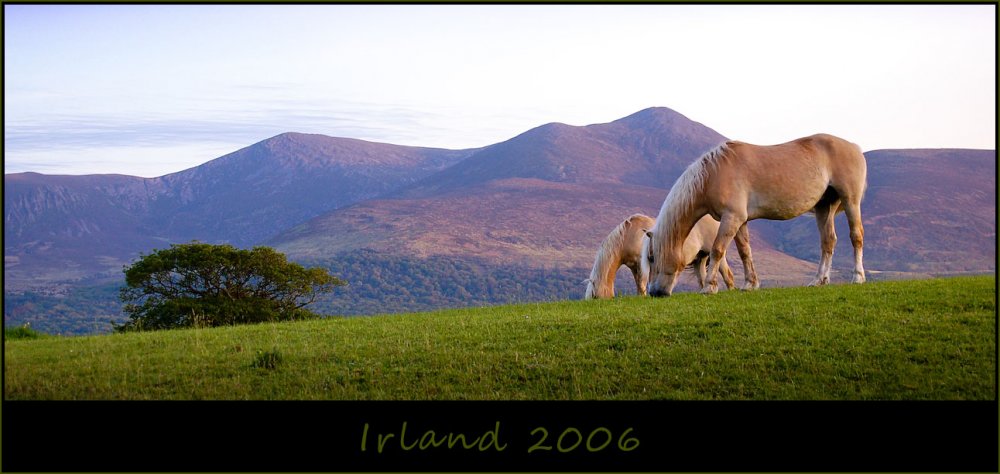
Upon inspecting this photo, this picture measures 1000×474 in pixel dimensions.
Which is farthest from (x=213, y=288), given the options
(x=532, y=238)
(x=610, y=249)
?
(x=532, y=238)

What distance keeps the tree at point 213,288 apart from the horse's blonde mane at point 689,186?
10992 millimetres

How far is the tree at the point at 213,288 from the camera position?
2212 cm

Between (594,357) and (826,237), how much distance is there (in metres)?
7.28

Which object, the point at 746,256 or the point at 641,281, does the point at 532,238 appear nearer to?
the point at 641,281

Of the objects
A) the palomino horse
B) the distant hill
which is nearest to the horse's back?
the palomino horse

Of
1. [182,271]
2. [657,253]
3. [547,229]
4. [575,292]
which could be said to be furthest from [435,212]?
[657,253]

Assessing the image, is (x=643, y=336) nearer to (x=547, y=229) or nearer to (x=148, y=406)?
(x=148, y=406)

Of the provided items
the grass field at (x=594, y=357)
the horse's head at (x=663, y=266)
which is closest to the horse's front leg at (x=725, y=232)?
the horse's head at (x=663, y=266)

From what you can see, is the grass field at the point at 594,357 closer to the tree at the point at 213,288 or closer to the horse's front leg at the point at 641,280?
the horse's front leg at the point at 641,280

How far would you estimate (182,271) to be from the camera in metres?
24.3

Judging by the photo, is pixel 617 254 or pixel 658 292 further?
pixel 617 254

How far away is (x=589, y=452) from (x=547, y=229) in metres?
137

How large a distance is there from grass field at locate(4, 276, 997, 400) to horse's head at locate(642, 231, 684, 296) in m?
1.38

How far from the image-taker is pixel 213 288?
24234mm
